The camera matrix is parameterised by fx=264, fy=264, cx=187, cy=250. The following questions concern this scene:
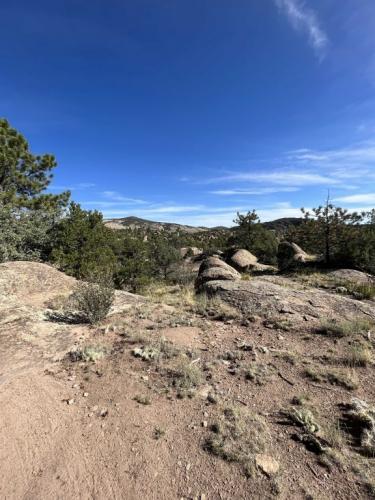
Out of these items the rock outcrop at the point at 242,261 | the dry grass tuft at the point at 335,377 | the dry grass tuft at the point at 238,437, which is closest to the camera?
the dry grass tuft at the point at 238,437

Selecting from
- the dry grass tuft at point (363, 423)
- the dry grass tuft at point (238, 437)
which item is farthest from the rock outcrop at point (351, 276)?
the dry grass tuft at point (238, 437)

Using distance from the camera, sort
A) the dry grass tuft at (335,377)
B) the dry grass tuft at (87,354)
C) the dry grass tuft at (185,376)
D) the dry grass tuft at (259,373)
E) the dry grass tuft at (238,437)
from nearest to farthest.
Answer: the dry grass tuft at (238,437)
the dry grass tuft at (185,376)
the dry grass tuft at (335,377)
the dry grass tuft at (259,373)
the dry grass tuft at (87,354)

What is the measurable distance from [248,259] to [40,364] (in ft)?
64.4

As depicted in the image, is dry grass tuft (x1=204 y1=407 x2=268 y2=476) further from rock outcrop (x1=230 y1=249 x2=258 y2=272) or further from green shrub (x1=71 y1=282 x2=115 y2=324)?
rock outcrop (x1=230 y1=249 x2=258 y2=272)

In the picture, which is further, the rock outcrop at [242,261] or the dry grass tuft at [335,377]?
the rock outcrop at [242,261]

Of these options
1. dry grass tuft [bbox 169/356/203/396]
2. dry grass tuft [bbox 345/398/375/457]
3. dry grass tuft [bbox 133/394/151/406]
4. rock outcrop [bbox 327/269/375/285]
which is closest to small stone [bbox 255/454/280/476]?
dry grass tuft [bbox 345/398/375/457]

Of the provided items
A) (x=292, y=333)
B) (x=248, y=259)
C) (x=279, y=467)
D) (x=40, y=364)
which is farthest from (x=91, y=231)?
(x=248, y=259)

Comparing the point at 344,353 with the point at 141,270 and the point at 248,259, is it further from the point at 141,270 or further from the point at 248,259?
the point at 248,259

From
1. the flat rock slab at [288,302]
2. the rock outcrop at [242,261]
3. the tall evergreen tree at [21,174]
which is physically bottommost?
the rock outcrop at [242,261]

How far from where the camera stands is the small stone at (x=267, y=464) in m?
2.51

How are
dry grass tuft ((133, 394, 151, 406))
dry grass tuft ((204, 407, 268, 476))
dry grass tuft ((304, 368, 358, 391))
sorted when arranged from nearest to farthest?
dry grass tuft ((204, 407, 268, 476)) → dry grass tuft ((133, 394, 151, 406)) → dry grass tuft ((304, 368, 358, 391))

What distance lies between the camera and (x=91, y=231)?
41.8 ft

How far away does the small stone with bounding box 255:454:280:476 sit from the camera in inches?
98.9

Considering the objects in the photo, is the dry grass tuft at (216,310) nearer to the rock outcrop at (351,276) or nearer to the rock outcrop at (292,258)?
the rock outcrop at (351,276)
